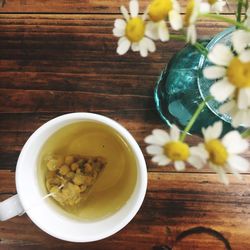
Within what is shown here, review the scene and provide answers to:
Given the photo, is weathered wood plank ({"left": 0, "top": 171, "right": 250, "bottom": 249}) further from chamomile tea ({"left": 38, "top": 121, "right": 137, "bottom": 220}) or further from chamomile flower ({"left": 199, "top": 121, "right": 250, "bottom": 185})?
chamomile flower ({"left": 199, "top": 121, "right": 250, "bottom": 185})

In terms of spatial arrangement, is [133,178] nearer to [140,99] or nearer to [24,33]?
[140,99]

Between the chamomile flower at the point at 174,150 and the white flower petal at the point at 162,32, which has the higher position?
the white flower petal at the point at 162,32

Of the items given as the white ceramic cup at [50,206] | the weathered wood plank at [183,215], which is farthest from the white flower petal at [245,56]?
the weathered wood plank at [183,215]

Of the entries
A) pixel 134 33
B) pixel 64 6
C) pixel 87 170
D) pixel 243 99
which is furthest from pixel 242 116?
pixel 64 6

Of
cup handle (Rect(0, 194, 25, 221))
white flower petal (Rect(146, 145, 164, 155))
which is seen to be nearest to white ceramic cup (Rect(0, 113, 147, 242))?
cup handle (Rect(0, 194, 25, 221))

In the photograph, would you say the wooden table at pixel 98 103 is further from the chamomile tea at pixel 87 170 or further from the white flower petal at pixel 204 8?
the white flower petal at pixel 204 8

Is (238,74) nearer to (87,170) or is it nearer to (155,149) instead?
(155,149)

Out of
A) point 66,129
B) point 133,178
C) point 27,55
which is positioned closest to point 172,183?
point 133,178
